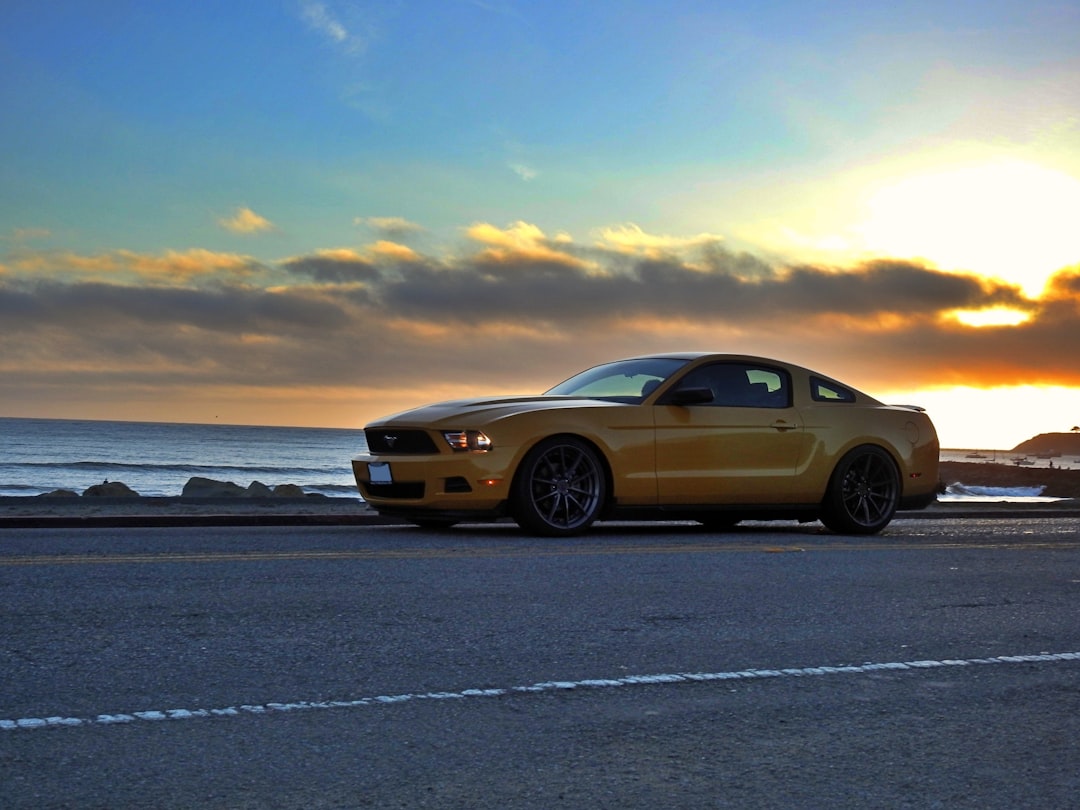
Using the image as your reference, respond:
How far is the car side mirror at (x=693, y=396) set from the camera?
10.4m

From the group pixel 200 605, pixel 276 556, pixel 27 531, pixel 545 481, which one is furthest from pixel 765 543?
pixel 27 531

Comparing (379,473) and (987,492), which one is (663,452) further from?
(987,492)

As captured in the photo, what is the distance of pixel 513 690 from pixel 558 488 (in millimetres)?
5687

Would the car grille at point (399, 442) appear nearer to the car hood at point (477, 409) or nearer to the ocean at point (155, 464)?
the car hood at point (477, 409)

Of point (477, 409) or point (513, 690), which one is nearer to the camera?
point (513, 690)

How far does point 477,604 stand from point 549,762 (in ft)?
9.07

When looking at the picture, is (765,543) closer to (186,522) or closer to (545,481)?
(545,481)

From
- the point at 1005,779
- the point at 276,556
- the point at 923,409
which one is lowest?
the point at 1005,779

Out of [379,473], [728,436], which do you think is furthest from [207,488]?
[728,436]

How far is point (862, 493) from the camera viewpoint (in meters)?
11.6

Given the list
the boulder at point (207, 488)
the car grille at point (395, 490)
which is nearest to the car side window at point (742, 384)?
the car grille at point (395, 490)

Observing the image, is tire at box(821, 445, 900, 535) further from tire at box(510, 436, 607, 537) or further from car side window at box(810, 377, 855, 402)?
tire at box(510, 436, 607, 537)

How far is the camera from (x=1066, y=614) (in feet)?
21.3

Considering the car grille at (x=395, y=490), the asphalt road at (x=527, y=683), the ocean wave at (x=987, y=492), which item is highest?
the car grille at (x=395, y=490)
